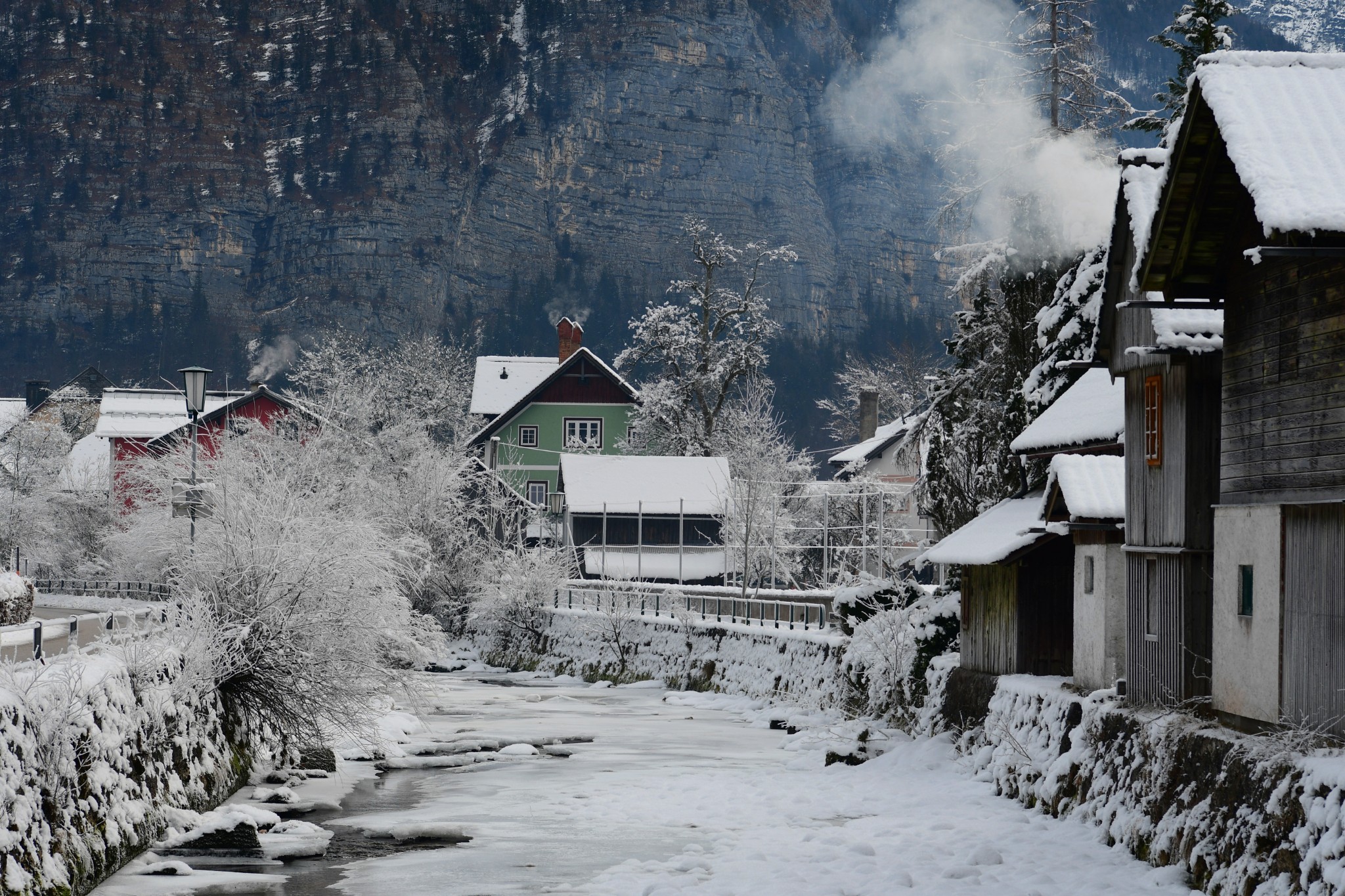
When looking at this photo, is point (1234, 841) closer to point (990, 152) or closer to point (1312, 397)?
point (1312, 397)

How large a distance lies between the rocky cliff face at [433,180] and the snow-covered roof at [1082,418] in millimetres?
112429

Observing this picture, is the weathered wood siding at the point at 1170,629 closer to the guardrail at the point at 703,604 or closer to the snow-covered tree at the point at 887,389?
the guardrail at the point at 703,604

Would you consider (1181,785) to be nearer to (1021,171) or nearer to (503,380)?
(1021,171)

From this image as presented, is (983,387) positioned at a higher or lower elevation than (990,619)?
higher

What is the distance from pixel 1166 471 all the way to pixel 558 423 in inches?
2121

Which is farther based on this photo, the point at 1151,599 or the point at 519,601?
the point at 519,601

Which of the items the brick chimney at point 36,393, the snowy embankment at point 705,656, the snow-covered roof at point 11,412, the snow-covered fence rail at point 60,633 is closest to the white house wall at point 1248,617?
the snow-covered fence rail at point 60,633

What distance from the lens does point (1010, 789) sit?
19.4m

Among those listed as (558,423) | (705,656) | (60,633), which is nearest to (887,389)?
(558,423)

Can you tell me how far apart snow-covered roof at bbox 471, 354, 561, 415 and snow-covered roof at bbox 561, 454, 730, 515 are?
54.3 ft

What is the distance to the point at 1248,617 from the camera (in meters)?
14.0

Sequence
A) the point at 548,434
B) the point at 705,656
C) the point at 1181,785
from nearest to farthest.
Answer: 1. the point at 1181,785
2. the point at 705,656
3. the point at 548,434

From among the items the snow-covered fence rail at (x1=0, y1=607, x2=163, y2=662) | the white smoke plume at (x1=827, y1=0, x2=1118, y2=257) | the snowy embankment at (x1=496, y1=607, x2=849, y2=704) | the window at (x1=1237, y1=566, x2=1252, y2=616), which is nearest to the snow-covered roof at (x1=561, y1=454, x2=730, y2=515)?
the snowy embankment at (x1=496, y1=607, x2=849, y2=704)

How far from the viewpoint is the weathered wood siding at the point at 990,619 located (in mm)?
22234
